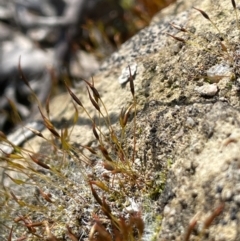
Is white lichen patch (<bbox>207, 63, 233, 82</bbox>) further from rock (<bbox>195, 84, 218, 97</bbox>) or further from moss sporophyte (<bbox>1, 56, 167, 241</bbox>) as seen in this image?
moss sporophyte (<bbox>1, 56, 167, 241</bbox>)

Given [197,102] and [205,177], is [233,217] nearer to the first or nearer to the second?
[205,177]

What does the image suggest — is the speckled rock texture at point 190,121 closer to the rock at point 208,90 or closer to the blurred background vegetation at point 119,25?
the rock at point 208,90

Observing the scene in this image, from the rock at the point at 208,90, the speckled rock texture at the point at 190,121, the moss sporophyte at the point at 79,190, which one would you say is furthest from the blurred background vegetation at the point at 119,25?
the rock at the point at 208,90

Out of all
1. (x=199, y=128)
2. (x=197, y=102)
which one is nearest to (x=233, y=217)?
(x=199, y=128)

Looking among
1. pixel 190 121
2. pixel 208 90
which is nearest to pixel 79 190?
pixel 190 121

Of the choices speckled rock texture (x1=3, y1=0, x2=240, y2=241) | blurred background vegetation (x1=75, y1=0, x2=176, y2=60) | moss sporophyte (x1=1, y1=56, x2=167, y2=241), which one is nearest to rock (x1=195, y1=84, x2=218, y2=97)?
speckled rock texture (x1=3, y1=0, x2=240, y2=241)

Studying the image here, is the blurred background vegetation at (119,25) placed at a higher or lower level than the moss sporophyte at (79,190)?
higher

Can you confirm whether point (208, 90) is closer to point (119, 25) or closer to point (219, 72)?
point (219, 72)

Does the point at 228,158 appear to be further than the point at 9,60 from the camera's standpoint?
No
